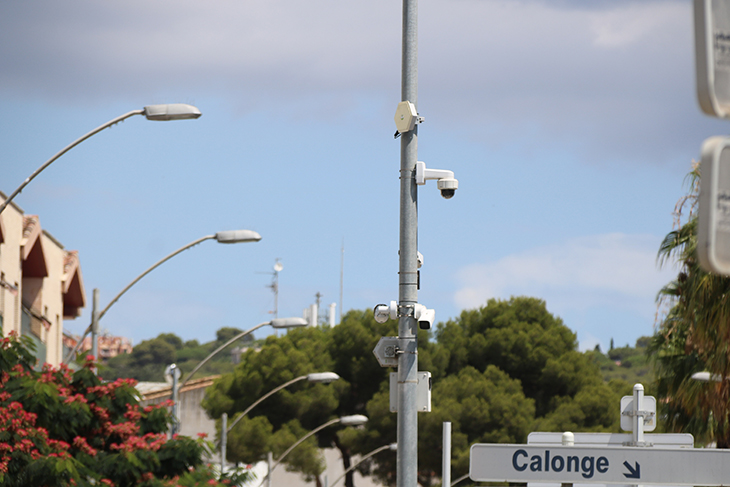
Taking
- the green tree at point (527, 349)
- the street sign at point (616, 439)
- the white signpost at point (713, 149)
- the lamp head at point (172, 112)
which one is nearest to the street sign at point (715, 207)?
the white signpost at point (713, 149)

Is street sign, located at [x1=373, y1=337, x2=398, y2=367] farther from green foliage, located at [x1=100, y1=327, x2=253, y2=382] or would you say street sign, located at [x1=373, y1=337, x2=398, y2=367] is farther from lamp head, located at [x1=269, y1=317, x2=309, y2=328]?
green foliage, located at [x1=100, y1=327, x2=253, y2=382]

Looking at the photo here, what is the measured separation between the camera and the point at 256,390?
56.5 m

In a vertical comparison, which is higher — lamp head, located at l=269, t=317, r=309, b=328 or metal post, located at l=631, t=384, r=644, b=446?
lamp head, located at l=269, t=317, r=309, b=328

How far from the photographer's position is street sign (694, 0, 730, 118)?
8.77 feet

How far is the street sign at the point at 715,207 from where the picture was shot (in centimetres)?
267

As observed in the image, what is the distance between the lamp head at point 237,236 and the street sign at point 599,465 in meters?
11.3

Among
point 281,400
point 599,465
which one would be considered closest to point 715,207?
point 599,465

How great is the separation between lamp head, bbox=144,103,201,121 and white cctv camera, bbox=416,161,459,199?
15.4ft

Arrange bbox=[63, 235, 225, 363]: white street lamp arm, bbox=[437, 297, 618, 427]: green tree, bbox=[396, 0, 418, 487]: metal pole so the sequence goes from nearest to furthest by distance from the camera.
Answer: bbox=[396, 0, 418, 487]: metal pole, bbox=[63, 235, 225, 363]: white street lamp arm, bbox=[437, 297, 618, 427]: green tree

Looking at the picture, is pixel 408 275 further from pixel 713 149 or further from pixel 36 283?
pixel 36 283

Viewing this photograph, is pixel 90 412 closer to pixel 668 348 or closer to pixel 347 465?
pixel 668 348

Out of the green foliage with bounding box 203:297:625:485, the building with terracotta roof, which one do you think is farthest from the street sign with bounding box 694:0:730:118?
the green foliage with bounding box 203:297:625:485

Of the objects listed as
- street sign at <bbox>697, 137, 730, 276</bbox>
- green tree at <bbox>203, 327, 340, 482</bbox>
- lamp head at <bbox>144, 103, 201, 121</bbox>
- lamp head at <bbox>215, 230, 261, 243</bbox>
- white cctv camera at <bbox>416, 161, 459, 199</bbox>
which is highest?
lamp head at <bbox>144, 103, 201, 121</bbox>

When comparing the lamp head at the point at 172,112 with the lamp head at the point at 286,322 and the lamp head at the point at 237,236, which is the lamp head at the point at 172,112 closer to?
the lamp head at the point at 237,236
